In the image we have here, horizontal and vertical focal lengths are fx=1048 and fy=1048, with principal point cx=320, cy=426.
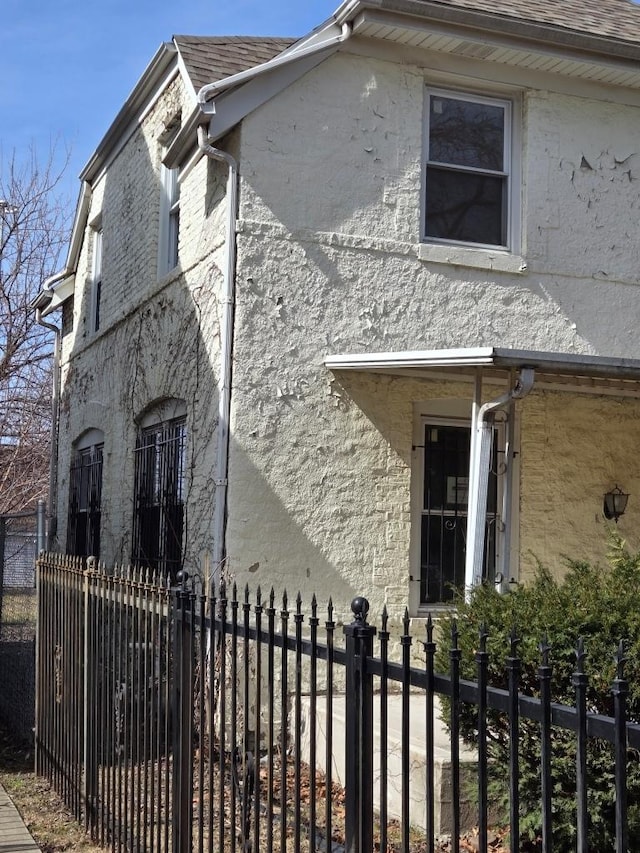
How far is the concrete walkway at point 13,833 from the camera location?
628cm

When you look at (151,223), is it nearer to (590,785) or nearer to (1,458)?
(590,785)

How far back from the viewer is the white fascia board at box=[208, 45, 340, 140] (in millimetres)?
8836

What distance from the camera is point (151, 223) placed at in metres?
11.6

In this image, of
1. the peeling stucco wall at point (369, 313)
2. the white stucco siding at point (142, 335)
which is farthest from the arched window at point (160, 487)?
the peeling stucco wall at point (369, 313)

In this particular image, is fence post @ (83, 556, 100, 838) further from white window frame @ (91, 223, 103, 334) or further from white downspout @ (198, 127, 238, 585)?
white window frame @ (91, 223, 103, 334)

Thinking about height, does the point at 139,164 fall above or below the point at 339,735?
above

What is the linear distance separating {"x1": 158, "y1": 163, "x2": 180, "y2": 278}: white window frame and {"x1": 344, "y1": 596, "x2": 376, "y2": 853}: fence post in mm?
8354

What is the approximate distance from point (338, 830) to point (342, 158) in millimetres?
5652

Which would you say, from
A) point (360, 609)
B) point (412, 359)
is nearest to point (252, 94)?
point (412, 359)

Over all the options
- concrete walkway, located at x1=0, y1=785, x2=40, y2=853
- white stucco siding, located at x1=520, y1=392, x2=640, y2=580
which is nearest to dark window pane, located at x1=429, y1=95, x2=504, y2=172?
white stucco siding, located at x1=520, y1=392, x2=640, y2=580

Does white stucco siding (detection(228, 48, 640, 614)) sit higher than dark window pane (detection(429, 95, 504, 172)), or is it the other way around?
Result: dark window pane (detection(429, 95, 504, 172))

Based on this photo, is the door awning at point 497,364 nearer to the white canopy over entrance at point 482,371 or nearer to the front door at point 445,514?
the white canopy over entrance at point 482,371

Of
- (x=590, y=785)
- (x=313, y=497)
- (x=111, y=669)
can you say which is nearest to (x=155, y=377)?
(x=313, y=497)

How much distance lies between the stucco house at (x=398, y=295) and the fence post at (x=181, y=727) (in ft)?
10.6
